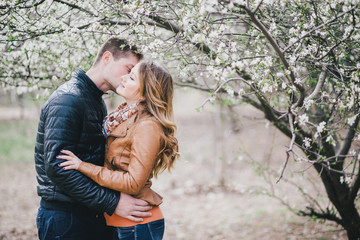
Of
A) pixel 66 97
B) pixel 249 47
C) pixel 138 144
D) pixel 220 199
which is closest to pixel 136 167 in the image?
pixel 138 144

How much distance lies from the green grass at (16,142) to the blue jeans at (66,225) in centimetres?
1009

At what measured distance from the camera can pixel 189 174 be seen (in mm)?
11000

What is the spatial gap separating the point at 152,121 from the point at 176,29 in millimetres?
1469

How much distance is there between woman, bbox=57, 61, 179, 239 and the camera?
93.9 inches

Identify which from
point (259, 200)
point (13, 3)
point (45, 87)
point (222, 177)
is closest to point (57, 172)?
point (13, 3)

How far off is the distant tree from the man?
0.47 meters

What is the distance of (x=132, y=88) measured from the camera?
264 centimetres

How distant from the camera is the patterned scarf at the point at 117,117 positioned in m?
2.61

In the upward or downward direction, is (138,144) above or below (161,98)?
below

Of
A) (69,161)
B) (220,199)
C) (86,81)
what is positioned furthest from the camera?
(220,199)

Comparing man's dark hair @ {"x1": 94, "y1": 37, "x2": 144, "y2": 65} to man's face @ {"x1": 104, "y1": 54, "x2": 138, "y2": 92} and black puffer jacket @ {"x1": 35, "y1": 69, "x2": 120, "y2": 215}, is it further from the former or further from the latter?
black puffer jacket @ {"x1": 35, "y1": 69, "x2": 120, "y2": 215}

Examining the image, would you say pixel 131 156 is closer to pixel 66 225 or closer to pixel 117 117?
pixel 117 117

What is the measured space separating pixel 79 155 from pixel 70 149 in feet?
0.53

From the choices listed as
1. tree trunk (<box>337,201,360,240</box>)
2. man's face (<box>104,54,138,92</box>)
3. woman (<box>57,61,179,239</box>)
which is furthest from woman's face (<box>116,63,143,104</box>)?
tree trunk (<box>337,201,360,240</box>)
